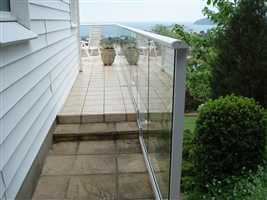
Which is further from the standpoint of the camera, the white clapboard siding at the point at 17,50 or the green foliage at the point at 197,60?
the green foliage at the point at 197,60

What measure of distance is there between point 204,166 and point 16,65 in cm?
188

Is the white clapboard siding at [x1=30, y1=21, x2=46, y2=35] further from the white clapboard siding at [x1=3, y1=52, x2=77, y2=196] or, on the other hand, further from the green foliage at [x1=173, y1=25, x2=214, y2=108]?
the green foliage at [x1=173, y1=25, x2=214, y2=108]

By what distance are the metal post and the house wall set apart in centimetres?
109

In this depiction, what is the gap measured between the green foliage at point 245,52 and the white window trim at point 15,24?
2.27 meters

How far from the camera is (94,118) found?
156 inches

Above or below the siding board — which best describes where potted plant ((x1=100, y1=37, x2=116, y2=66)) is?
above

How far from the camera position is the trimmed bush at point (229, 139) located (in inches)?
109

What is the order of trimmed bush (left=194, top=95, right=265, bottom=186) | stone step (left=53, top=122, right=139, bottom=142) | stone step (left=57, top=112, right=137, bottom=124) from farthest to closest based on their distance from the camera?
stone step (left=57, top=112, right=137, bottom=124)
stone step (left=53, top=122, right=139, bottom=142)
trimmed bush (left=194, top=95, right=265, bottom=186)

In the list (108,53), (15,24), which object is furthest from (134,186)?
(108,53)

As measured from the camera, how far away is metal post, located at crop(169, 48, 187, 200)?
70.2 inches

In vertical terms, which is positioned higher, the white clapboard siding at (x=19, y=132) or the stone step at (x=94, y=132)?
the white clapboard siding at (x=19, y=132)

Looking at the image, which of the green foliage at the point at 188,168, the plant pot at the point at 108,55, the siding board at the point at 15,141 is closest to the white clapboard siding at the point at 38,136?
the siding board at the point at 15,141

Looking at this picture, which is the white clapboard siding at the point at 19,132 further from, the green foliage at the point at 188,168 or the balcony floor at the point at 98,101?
the green foliage at the point at 188,168

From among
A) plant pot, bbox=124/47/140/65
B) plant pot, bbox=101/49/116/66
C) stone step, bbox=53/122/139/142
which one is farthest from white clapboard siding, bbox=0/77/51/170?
plant pot, bbox=101/49/116/66
